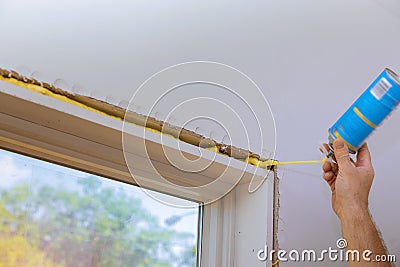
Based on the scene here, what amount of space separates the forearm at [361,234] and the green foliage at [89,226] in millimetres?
302

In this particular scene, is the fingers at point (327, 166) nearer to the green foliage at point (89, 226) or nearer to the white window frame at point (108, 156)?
the white window frame at point (108, 156)

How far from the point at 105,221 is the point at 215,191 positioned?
246 millimetres

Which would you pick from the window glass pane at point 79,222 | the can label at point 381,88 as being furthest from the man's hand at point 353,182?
the window glass pane at point 79,222

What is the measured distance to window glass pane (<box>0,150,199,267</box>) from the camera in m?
0.81

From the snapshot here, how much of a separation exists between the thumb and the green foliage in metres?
0.32

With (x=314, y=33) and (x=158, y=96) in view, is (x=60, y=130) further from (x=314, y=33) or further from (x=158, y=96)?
(x=314, y=33)

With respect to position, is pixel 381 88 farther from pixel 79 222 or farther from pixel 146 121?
pixel 79 222

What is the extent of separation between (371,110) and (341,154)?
0.10 m

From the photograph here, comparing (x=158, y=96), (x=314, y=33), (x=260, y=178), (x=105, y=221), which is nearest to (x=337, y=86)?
(x=314, y=33)

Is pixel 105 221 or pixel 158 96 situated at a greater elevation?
pixel 158 96

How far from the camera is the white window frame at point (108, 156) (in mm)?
775

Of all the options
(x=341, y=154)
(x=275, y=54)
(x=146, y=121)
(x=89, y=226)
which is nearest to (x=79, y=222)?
(x=89, y=226)

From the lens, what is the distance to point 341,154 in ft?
2.95

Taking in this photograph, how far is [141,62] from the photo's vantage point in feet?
2.94
